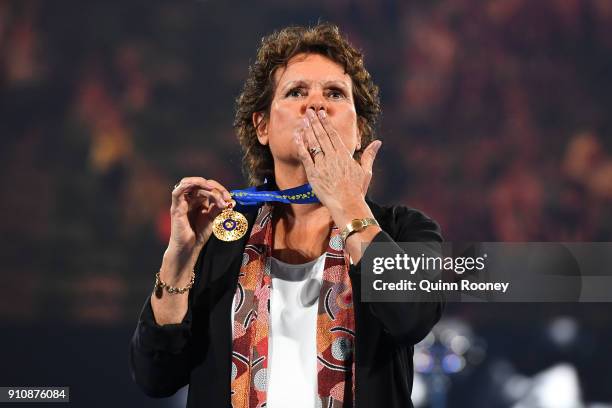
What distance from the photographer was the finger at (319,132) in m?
1.43

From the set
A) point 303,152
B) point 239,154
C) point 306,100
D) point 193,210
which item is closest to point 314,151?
point 303,152

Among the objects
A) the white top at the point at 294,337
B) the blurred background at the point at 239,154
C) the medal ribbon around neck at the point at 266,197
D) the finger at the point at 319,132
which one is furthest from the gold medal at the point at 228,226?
the blurred background at the point at 239,154

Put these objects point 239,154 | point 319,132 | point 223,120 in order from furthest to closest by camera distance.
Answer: point 223,120 → point 239,154 → point 319,132

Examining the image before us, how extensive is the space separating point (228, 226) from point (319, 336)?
11.3 inches

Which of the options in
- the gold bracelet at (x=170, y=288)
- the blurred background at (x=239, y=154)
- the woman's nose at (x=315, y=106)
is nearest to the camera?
the gold bracelet at (x=170, y=288)

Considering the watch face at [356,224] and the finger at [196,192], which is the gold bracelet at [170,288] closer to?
the finger at [196,192]

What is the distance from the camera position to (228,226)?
57.7 inches

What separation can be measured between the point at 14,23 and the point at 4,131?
2.39 ft

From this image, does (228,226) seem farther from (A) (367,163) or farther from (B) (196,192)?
(A) (367,163)

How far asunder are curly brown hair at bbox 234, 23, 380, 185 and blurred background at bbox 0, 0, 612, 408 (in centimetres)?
187

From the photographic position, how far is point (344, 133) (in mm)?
1540

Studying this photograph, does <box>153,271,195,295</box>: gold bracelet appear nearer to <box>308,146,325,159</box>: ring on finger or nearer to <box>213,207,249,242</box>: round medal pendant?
<box>213,207,249,242</box>: round medal pendant

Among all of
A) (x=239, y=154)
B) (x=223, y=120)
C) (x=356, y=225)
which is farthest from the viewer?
(x=223, y=120)

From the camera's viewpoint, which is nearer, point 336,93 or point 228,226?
point 228,226
